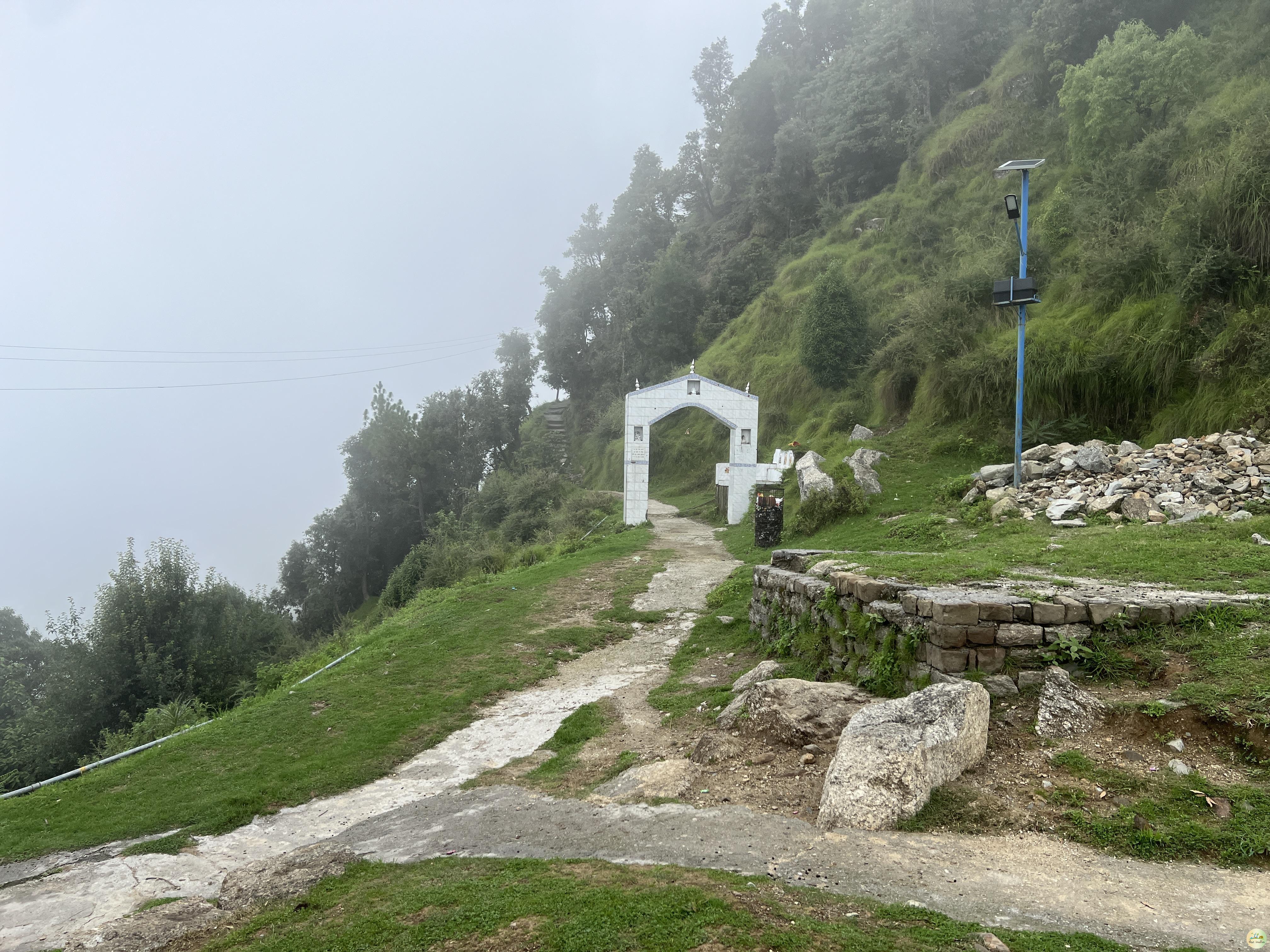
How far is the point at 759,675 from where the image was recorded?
764 centimetres

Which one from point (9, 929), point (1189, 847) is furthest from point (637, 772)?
point (9, 929)

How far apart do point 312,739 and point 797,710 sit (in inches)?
210

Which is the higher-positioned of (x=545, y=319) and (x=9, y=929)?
(x=545, y=319)

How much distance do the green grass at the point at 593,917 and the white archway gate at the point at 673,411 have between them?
18842 mm

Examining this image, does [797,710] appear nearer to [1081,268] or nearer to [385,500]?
[1081,268]

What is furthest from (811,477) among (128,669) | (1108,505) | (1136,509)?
(128,669)

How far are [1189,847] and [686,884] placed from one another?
2.67 m

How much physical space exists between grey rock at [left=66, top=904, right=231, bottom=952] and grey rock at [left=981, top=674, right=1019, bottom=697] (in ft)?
17.3

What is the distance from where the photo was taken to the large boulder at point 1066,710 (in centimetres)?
496

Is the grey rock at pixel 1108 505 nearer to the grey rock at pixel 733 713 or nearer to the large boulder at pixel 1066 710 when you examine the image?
the large boulder at pixel 1066 710

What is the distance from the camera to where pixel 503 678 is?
9.81 meters

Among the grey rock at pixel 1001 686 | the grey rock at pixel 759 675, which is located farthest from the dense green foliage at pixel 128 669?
the grey rock at pixel 1001 686

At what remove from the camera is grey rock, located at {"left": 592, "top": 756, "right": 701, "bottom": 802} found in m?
5.33

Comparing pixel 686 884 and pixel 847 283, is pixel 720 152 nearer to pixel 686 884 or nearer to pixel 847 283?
pixel 847 283
